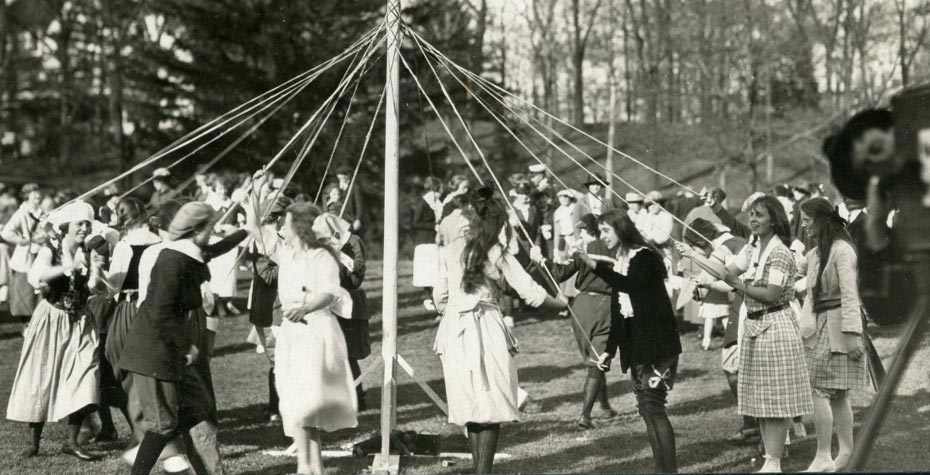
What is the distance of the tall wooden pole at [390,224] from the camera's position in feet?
21.4

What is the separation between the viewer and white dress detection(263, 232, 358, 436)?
5.71m

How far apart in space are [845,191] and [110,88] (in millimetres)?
28529

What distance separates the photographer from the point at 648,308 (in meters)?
6.02

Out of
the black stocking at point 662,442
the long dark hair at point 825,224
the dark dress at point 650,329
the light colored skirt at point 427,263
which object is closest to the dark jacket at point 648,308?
the dark dress at point 650,329

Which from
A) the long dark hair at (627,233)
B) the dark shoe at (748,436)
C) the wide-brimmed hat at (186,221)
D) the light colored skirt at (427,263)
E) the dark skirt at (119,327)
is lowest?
the dark shoe at (748,436)

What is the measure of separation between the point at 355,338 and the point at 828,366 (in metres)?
3.71

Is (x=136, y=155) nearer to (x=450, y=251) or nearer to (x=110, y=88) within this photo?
(x=110, y=88)

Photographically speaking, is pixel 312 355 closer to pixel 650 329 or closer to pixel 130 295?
pixel 130 295

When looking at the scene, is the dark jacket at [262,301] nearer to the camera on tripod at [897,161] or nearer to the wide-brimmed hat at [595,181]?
the wide-brimmed hat at [595,181]

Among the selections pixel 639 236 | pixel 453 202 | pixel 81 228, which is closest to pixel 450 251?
pixel 639 236

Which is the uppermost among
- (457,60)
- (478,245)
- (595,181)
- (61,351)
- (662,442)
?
(457,60)

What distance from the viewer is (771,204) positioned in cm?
623

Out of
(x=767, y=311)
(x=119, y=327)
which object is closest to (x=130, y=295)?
(x=119, y=327)

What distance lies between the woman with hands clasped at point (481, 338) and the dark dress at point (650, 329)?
0.55m
